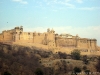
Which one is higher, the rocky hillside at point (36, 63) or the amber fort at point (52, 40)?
the amber fort at point (52, 40)

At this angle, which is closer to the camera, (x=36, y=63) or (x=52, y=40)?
(x=36, y=63)

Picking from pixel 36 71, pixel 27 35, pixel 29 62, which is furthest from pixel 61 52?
pixel 36 71

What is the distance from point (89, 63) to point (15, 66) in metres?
17.6

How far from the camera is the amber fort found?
5097 cm

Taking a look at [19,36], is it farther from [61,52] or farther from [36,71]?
[36,71]

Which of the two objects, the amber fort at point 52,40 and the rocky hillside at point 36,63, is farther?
the amber fort at point 52,40

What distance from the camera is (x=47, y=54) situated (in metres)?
49.0

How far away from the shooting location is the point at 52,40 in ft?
180

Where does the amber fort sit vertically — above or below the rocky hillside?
above

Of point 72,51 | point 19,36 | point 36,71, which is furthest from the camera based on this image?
point 72,51

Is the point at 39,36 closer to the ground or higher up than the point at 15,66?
higher up

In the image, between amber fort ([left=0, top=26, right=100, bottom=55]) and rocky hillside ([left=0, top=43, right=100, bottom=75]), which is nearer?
rocky hillside ([left=0, top=43, right=100, bottom=75])

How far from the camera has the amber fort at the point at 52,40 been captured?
5097 centimetres

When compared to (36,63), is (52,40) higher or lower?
higher
